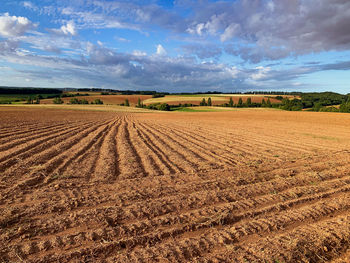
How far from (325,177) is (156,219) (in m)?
6.26

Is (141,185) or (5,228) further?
(141,185)

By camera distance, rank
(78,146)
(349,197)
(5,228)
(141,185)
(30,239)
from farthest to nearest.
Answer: (78,146) < (141,185) < (349,197) < (5,228) < (30,239)

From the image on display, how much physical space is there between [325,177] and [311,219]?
3473 millimetres

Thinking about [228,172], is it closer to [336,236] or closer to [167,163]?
[167,163]

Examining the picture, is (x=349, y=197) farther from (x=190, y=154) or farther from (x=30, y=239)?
(x=30, y=239)

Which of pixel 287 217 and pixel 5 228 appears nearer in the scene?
pixel 5 228

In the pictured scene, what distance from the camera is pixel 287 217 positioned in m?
4.79

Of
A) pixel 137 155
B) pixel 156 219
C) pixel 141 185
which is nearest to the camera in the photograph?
pixel 156 219

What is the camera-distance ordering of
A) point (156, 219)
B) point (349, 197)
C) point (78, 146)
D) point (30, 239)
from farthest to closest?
1. point (78, 146)
2. point (349, 197)
3. point (156, 219)
4. point (30, 239)

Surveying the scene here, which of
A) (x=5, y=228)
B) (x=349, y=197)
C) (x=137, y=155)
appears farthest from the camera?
(x=137, y=155)

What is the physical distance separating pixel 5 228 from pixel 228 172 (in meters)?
6.36

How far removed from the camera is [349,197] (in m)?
5.89

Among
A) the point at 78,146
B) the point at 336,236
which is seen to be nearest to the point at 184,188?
the point at 336,236

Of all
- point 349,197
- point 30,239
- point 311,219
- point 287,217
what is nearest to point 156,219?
point 30,239
